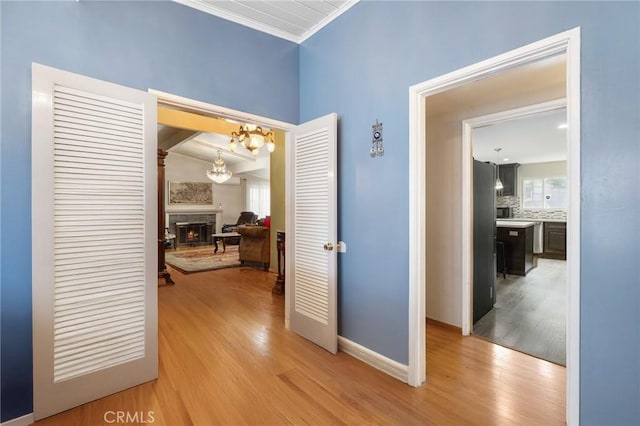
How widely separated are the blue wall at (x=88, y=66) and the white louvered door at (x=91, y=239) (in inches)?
4.1

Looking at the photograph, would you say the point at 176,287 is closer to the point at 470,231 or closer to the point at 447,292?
the point at 447,292

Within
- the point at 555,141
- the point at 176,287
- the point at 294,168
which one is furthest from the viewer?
the point at 555,141

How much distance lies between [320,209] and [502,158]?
Result: 6.53 meters

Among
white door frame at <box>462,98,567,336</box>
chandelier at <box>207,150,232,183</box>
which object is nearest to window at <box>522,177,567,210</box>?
white door frame at <box>462,98,567,336</box>

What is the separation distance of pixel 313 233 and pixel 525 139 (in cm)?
471

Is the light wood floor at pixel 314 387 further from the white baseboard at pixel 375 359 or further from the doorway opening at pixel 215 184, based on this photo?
the doorway opening at pixel 215 184

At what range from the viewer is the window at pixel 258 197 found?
1197 centimetres

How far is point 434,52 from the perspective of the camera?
188 cm

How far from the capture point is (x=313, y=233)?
2.61 meters

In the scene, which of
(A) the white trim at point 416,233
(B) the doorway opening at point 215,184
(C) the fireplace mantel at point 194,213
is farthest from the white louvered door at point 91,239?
(C) the fireplace mantel at point 194,213

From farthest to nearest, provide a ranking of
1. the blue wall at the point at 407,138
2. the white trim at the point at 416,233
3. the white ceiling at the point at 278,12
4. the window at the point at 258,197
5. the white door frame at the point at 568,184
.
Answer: the window at the point at 258,197 → the white ceiling at the point at 278,12 → the white trim at the point at 416,233 → the white door frame at the point at 568,184 → the blue wall at the point at 407,138

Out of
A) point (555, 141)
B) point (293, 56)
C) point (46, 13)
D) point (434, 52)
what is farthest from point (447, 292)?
point (555, 141)

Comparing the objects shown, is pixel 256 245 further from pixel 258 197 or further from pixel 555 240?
pixel 555 240

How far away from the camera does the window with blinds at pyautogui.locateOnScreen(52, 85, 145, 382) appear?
1.73 metres
